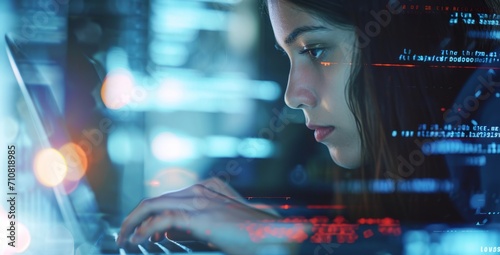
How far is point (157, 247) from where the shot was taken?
1.28 meters

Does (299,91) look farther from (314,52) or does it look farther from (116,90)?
(116,90)

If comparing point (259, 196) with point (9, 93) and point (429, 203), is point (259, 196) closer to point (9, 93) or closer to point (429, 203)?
point (429, 203)

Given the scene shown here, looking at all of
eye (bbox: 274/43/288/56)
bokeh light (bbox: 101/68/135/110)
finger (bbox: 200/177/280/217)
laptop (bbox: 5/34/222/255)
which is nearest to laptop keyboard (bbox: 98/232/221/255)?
laptop (bbox: 5/34/222/255)

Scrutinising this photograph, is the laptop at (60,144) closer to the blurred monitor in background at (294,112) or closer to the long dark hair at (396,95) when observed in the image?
the blurred monitor in background at (294,112)

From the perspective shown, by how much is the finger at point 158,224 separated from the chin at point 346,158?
0.38 meters

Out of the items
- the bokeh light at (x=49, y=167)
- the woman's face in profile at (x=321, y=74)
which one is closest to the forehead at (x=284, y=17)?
the woman's face in profile at (x=321, y=74)

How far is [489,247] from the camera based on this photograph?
55.0 inches

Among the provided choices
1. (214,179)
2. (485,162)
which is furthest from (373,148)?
(214,179)

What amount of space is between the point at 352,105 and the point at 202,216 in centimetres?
44

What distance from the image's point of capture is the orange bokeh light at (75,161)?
124cm

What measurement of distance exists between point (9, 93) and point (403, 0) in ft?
3.06

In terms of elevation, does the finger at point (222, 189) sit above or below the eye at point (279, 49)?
below

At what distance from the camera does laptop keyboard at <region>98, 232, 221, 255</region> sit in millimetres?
1256

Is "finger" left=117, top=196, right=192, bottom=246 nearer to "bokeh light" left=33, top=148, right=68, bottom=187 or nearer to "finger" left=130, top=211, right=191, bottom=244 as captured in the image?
"finger" left=130, top=211, right=191, bottom=244
